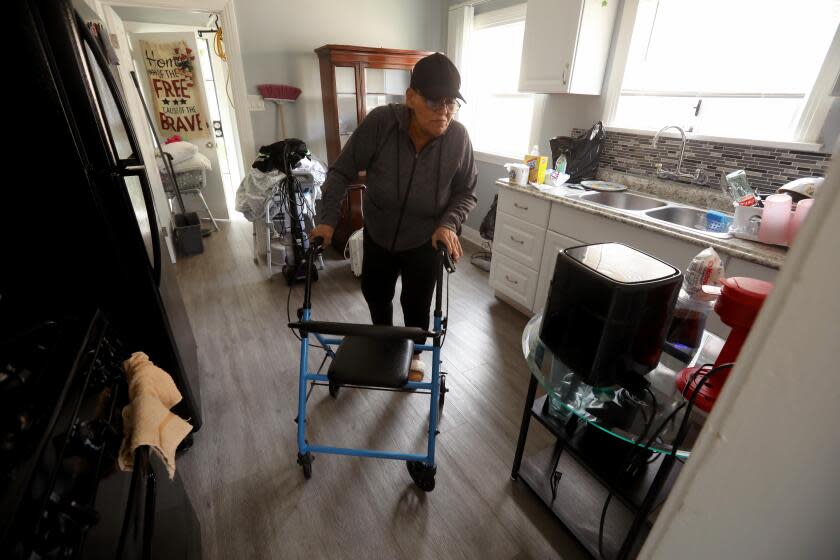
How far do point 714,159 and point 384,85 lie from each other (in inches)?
105

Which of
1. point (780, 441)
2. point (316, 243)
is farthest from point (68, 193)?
point (780, 441)

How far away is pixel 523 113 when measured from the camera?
3.34 metres

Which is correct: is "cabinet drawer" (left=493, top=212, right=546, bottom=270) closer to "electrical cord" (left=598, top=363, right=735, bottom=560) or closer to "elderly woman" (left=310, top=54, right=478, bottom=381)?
"elderly woman" (left=310, top=54, right=478, bottom=381)

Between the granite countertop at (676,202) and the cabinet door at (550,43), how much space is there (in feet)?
2.31

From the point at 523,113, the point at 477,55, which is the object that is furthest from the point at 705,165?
the point at 477,55

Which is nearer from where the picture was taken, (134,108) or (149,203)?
(149,203)

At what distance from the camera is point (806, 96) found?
180 centimetres

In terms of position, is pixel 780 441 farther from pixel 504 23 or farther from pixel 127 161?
pixel 504 23

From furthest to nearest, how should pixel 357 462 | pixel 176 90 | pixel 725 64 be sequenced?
pixel 176 90 < pixel 725 64 < pixel 357 462

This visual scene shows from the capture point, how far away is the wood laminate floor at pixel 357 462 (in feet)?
4.35

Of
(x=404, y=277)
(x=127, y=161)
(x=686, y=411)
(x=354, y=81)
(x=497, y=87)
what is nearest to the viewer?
(x=686, y=411)

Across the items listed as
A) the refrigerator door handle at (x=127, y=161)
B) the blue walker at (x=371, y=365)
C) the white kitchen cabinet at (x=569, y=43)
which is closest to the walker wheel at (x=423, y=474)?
the blue walker at (x=371, y=365)

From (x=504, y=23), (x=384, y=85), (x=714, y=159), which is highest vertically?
(x=504, y=23)

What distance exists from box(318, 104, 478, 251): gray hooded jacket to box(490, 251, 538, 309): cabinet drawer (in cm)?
107
